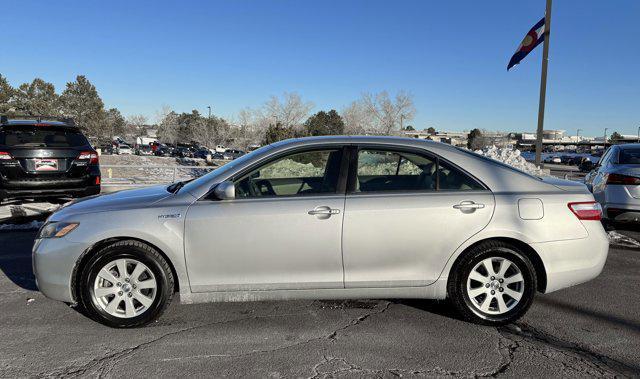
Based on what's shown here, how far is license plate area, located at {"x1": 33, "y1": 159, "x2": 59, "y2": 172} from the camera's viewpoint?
748cm

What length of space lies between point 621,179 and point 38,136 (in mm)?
9381

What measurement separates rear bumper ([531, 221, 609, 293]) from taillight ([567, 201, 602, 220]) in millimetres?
52

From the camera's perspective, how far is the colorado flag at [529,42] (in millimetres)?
15031

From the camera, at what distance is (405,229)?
369cm

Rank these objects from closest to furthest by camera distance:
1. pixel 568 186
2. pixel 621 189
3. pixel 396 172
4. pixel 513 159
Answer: pixel 568 186 < pixel 396 172 < pixel 621 189 < pixel 513 159

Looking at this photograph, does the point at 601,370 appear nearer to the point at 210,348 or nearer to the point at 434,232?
the point at 434,232

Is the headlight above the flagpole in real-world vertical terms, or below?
below

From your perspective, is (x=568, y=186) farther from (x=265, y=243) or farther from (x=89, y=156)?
(x=89, y=156)

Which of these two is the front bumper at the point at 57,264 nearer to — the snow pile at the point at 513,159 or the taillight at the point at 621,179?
the taillight at the point at 621,179

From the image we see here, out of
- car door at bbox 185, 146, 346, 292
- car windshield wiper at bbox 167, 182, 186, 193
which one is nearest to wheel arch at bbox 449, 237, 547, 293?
car door at bbox 185, 146, 346, 292

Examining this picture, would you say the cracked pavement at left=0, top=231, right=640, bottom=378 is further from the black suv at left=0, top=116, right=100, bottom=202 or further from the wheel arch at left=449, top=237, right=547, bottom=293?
the black suv at left=0, top=116, right=100, bottom=202

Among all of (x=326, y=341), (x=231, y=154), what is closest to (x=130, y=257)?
(x=326, y=341)

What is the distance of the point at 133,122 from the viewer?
112562mm

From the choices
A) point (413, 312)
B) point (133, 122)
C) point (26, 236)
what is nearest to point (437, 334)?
point (413, 312)
